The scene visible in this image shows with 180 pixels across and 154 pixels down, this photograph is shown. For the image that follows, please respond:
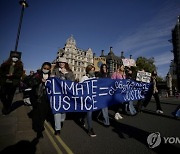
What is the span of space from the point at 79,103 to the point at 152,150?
7.87ft

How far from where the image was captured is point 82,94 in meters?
5.01

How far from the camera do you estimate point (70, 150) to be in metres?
3.42

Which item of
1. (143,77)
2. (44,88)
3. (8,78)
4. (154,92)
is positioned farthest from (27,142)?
(154,92)

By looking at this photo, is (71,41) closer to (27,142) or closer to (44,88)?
(44,88)

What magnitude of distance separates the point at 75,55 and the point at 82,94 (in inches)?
2771

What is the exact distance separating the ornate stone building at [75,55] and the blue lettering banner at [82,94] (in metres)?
65.9

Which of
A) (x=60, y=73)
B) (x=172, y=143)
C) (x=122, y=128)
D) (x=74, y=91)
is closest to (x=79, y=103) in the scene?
(x=74, y=91)

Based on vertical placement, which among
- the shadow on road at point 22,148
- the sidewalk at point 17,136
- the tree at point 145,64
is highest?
the tree at point 145,64

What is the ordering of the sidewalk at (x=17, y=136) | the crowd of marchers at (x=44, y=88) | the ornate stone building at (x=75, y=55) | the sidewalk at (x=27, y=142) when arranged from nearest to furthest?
the sidewalk at (x=27, y=142) → the sidewalk at (x=17, y=136) → the crowd of marchers at (x=44, y=88) → the ornate stone building at (x=75, y=55)

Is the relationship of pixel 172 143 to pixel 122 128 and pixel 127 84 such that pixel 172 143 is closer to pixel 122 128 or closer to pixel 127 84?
pixel 122 128

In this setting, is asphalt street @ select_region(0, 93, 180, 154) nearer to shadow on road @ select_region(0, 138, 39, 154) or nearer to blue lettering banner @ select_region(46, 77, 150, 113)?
shadow on road @ select_region(0, 138, 39, 154)

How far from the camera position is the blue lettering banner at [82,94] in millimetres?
4578

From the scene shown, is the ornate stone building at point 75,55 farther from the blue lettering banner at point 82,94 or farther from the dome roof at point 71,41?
the blue lettering banner at point 82,94

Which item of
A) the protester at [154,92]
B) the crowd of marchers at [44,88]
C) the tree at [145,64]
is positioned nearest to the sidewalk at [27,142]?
the crowd of marchers at [44,88]
